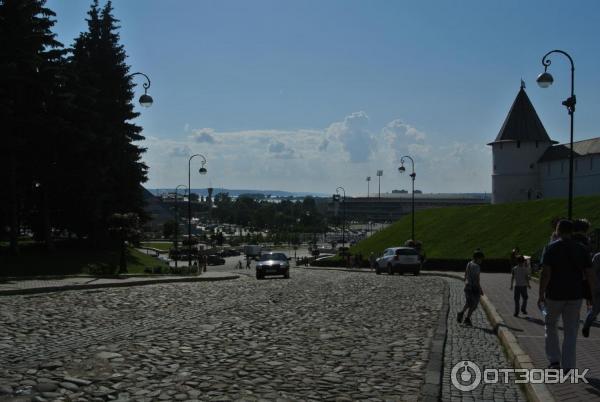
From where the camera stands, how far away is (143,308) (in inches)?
635

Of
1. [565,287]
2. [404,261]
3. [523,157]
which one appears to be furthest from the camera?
[523,157]

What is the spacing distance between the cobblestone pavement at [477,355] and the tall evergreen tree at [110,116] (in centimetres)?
3388

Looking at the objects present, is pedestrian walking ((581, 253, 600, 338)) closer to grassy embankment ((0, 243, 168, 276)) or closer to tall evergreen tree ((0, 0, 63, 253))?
grassy embankment ((0, 243, 168, 276))

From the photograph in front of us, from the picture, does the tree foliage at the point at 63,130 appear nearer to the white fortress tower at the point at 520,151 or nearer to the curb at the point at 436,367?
the curb at the point at 436,367

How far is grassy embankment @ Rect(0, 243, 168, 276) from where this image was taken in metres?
31.2

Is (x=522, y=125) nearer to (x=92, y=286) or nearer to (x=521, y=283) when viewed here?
(x=92, y=286)

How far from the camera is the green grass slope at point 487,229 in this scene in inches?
1954

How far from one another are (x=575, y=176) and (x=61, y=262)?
52.5 m

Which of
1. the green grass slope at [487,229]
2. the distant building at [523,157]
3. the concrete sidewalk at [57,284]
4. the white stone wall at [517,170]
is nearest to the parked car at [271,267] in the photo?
the concrete sidewalk at [57,284]

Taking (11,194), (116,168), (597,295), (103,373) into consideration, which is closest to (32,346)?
(103,373)

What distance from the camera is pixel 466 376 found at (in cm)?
859

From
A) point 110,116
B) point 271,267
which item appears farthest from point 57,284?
point 110,116

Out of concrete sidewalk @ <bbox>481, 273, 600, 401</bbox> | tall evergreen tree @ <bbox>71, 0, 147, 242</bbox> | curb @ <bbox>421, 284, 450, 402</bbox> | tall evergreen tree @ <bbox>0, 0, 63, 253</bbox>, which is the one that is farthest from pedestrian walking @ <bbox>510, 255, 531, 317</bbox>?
tall evergreen tree @ <bbox>71, 0, 147, 242</bbox>

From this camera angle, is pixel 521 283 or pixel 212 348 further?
pixel 521 283
